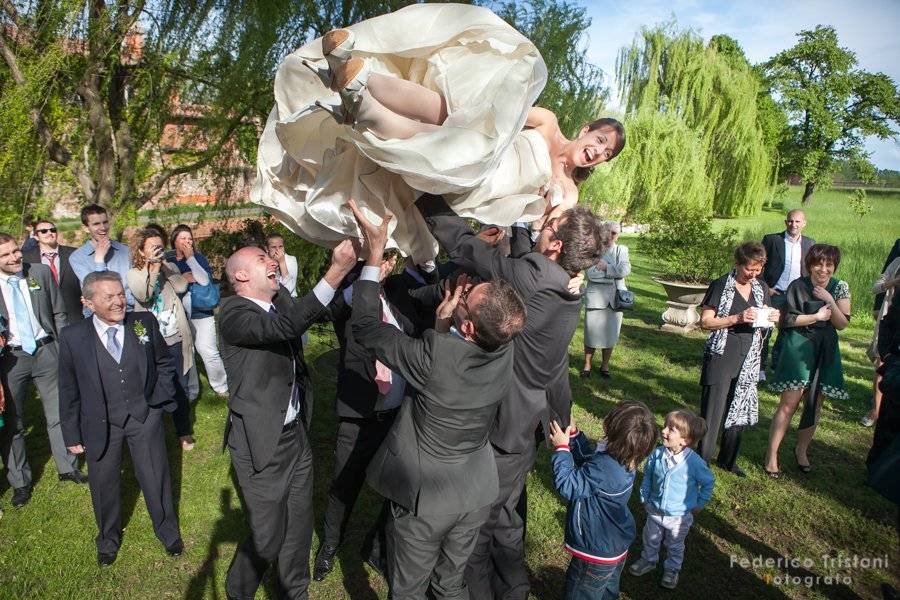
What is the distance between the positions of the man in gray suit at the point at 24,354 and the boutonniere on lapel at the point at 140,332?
5.09 ft

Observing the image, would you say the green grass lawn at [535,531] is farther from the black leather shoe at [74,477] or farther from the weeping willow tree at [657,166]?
the weeping willow tree at [657,166]

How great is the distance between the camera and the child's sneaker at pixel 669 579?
4.17m

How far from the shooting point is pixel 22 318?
5.06 metres

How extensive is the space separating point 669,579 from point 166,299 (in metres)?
5.23

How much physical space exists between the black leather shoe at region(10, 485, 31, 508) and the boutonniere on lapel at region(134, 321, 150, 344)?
210 centimetres

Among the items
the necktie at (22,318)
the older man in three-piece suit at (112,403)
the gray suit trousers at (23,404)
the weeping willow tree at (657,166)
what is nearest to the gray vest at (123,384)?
the older man in three-piece suit at (112,403)

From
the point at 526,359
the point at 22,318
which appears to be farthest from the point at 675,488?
the point at 22,318

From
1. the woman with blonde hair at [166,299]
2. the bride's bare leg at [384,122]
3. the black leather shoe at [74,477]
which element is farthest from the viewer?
the woman with blonde hair at [166,299]

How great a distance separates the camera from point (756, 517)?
5.13 meters

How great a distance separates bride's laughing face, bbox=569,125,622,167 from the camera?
3.53 m

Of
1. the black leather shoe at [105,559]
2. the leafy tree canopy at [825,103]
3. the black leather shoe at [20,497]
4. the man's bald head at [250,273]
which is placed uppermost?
the leafy tree canopy at [825,103]

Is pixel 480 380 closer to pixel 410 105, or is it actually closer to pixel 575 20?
pixel 410 105

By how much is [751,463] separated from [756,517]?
42.3 inches

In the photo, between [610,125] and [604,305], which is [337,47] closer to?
[610,125]
